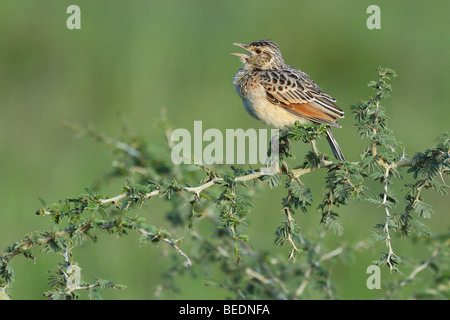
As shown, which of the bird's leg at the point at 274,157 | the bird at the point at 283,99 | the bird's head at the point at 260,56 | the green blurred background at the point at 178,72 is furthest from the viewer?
the green blurred background at the point at 178,72

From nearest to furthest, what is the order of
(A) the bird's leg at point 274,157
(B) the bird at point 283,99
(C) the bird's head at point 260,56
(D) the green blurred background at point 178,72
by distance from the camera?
(A) the bird's leg at point 274,157 → (B) the bird at point 283,99 → (C) the bird's head at point 260,56 → (D) the green blurred background at point 178,72

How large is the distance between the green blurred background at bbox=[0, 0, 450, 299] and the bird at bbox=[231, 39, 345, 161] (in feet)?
6.23

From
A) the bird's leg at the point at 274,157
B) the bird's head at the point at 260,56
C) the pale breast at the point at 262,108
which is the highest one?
the bird's head at the point at 260,56

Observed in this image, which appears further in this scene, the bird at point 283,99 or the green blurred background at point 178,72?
the green blurred background at point 178,72

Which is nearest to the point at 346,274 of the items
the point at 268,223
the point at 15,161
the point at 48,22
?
the point at 268,223

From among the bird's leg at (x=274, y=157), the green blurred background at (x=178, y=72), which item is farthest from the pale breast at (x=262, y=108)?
the green blurred background at (x=178, y=72)

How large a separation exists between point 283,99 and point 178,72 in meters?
3.77

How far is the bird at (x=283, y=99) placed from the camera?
17.2 feet

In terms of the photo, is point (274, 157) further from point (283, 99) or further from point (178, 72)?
point (178, 72)

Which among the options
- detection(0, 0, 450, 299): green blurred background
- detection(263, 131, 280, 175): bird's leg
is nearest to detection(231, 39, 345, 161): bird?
detection(263, 131, 280, 175): bird's leg

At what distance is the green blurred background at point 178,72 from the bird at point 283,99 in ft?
6.23

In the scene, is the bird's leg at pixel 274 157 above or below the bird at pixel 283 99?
below

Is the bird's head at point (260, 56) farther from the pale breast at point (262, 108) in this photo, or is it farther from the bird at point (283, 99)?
the pale breast at point (262, 108)
